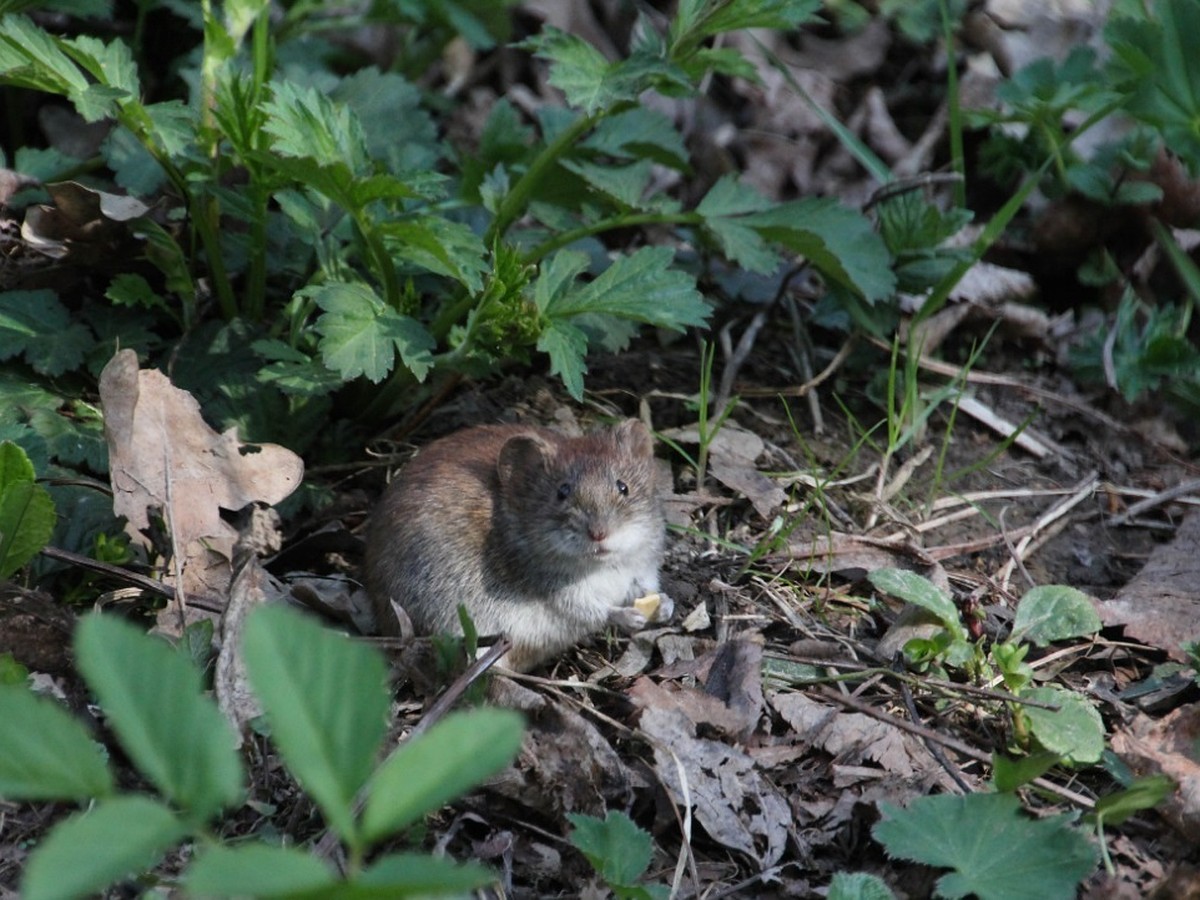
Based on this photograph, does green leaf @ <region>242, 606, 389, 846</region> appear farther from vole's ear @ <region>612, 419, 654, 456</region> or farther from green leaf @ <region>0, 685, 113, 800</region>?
vole's ear @ <region>612, 419, 654, 456</region>

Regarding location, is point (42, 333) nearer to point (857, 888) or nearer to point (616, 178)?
point (616, 178)

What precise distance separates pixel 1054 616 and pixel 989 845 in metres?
1.07

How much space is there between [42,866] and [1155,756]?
289 cm

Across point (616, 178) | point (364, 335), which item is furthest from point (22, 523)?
point (616, 178)

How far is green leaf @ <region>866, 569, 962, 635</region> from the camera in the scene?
386 cm

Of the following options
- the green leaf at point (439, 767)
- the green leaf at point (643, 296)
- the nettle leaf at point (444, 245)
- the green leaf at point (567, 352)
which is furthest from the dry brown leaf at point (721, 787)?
the green leaf at point (439, 767)

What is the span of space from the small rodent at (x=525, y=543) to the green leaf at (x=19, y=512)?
3.29 feet

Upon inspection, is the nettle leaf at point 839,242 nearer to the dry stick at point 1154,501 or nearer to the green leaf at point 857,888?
the dry stick at point 1154,501

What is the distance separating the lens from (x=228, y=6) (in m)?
4.54

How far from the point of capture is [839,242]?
16.2ft

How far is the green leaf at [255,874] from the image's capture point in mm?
1674

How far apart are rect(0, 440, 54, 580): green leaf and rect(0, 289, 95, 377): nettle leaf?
0.89 meters

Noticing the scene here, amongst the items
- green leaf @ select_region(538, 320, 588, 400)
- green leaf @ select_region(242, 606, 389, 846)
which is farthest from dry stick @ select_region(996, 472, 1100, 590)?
green leaf @ select_region(242, 606, 389, 846)

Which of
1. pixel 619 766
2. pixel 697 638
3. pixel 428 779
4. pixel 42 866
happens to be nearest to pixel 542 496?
pixel 697 638
